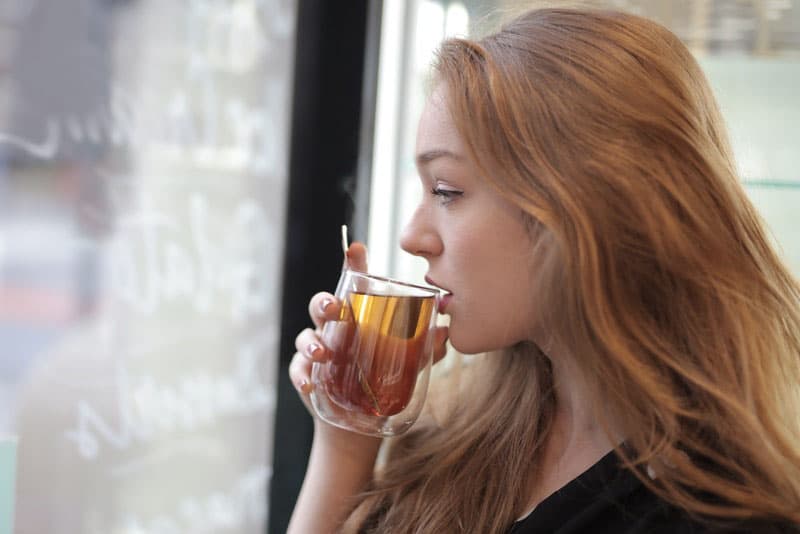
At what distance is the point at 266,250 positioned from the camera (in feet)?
6.13

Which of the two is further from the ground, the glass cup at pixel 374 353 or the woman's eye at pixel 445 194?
the woman's eye at pixel 445 194

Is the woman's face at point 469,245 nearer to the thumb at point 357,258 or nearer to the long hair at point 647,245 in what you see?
the long hair at point 647,245

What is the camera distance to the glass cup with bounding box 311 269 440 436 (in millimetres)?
1157

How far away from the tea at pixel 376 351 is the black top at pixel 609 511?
24 centimetres

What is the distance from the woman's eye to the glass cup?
0.12 meters

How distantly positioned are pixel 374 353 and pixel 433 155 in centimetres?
27

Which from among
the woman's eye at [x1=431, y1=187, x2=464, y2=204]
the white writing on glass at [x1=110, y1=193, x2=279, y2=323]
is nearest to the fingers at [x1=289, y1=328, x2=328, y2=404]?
the woman's eye at [x1=431, y1=187, x2=464, y2=204]

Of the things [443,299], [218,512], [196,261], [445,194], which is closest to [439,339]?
[443,299]

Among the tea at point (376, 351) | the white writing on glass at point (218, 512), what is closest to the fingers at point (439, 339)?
the tea at point (376, 351)

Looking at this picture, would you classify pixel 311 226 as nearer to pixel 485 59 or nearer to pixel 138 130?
pixel 138 130

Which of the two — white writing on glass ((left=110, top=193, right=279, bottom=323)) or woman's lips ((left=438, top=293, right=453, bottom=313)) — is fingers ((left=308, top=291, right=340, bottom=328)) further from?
white writing on glass ((left=110, top=193, right=279, bottom=323))

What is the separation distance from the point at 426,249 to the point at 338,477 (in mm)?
421

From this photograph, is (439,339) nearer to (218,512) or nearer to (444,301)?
(444,301)

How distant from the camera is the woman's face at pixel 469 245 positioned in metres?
1.14
